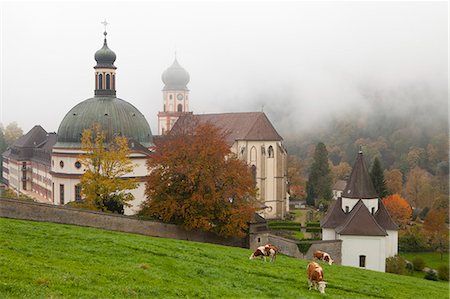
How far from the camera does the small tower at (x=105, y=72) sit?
51.4 metres

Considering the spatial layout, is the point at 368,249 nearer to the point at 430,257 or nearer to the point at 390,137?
the point at 430,257

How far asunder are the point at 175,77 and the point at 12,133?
34.0 meters

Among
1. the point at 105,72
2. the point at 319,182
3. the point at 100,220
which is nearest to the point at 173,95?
the point at 319,182

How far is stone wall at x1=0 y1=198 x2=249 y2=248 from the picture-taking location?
27.4 metres

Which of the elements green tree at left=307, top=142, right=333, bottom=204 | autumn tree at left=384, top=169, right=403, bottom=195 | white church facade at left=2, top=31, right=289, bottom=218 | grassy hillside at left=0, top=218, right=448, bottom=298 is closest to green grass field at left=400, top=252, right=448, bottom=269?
white church facade at left=2, top=31, right=289, bottom=218

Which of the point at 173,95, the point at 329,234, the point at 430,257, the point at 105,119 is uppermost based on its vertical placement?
the point at 173,95

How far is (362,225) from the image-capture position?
128 ft

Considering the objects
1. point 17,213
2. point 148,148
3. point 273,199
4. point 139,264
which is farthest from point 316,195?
point 139,264

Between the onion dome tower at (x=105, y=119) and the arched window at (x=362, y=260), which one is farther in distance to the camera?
the onion dome tower at (x=105, y=119)

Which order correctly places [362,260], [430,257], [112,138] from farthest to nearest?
[430,257] < [112,138] < [362,260]

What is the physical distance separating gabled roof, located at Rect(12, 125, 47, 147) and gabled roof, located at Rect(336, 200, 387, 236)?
43.2m

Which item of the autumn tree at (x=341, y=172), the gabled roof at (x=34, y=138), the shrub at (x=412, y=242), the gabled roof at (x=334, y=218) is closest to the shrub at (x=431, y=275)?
the gabled roof at (x=334, y=218)

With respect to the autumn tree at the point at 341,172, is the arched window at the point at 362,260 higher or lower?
lower

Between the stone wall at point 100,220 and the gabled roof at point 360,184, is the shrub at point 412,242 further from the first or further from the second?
the stone wall at point 100,220
